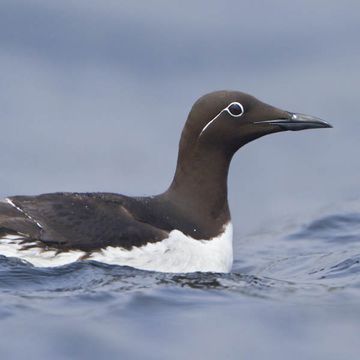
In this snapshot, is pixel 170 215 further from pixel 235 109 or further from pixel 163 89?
pixel 163 89

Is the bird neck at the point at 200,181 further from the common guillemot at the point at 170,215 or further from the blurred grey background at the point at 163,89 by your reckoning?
the blurred grey background at the point at 163,89

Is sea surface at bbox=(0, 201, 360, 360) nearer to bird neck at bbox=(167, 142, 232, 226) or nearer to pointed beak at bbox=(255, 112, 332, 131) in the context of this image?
bird neck at bbox=(167, 142, 232, 226)

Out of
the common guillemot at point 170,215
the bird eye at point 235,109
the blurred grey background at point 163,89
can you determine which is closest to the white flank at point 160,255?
the common guillemot at point 170,215

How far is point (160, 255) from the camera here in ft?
33.3

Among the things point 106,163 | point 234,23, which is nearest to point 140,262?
point 106,163

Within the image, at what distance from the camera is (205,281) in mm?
9891

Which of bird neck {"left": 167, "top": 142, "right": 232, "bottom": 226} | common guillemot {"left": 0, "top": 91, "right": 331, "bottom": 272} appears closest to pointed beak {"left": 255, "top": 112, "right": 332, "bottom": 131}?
common guillemot {"left": 0, "top": 91, "right": 331, "bottom": 272}

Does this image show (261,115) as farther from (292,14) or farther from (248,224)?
(292,14)

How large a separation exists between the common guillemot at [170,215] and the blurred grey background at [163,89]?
10.5 ft

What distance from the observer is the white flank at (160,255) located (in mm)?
9898

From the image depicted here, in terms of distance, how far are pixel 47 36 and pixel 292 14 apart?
304cm

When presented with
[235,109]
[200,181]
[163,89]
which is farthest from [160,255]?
[163,89]

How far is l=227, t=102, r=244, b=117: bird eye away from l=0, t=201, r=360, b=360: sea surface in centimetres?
124

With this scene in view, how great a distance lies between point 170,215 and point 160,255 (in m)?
0.55
